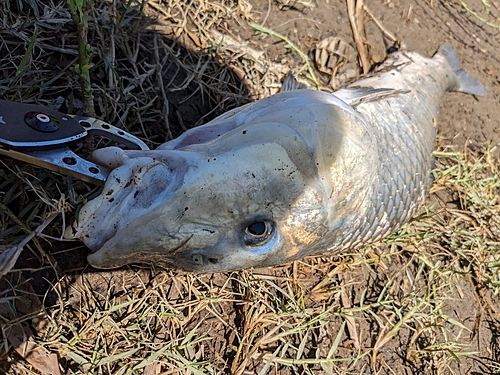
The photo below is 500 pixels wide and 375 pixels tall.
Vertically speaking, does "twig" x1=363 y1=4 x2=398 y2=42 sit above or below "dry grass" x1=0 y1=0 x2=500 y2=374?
above

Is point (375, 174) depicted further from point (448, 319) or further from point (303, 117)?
point (448, 319)

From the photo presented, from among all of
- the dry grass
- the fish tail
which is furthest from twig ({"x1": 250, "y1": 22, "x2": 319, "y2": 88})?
the fish tail

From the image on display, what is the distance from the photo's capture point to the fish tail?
4078 mm

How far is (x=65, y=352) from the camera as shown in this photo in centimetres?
220

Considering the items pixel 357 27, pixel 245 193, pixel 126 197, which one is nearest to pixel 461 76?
pixel 357 27

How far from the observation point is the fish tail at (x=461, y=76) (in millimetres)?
4078

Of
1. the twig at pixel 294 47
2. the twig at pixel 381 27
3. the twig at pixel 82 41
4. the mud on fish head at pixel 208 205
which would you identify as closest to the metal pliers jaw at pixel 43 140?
the mud on fish head at pixel 208 205

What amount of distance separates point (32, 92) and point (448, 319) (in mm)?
2856

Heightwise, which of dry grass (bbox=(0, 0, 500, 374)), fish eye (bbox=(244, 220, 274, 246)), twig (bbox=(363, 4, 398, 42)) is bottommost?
dry grass (bbox=(0, 0, 500, 374))

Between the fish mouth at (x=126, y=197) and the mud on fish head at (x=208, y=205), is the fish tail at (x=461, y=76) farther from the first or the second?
the fish mouth at (x=126, y=197)

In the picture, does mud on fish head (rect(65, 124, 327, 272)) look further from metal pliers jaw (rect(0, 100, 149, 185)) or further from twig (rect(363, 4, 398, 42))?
twig (rect(363, 4, 398, 42))

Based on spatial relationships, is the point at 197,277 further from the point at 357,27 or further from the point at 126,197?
the point at 357,27

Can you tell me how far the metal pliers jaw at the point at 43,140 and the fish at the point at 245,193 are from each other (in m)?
0.08

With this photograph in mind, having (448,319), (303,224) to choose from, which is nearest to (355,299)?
(448,319)
